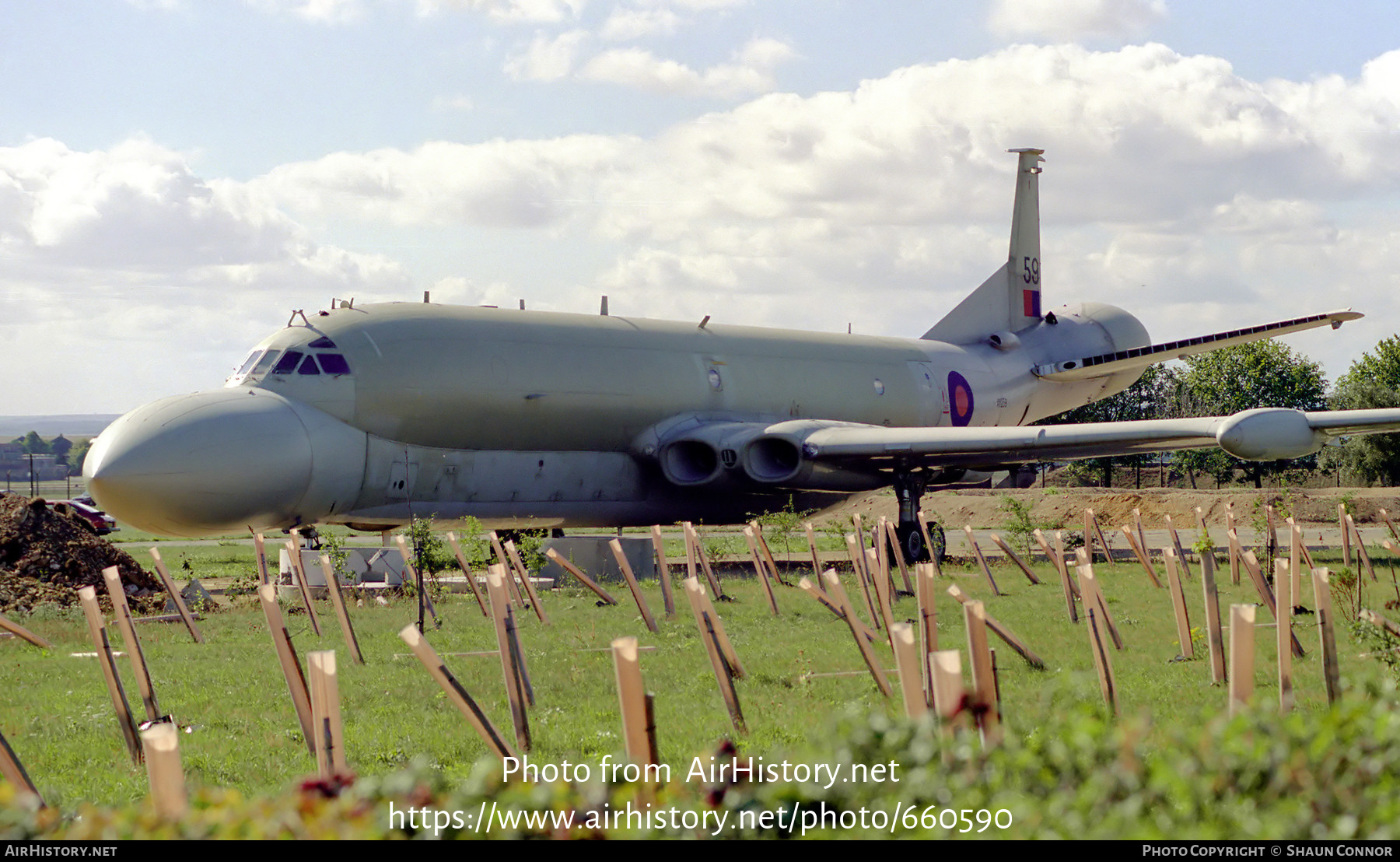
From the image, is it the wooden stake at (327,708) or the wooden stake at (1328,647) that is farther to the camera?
the wooden stake at (1328,647)

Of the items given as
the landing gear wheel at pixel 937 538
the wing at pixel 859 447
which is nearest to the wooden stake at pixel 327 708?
the wing at pixel 859 447

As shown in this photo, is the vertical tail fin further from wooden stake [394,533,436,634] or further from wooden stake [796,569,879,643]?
wooden stake [796,569,879,643]

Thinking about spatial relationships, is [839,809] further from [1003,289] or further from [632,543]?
[1003,289]

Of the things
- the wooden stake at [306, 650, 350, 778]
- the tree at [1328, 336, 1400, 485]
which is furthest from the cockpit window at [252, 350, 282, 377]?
the tree at [1328, 336, 1400, 485]

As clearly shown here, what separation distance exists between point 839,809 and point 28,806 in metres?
2.49

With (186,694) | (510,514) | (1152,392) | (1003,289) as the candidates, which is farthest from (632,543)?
(1152,392)

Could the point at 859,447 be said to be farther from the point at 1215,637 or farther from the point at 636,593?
the point at 1215,637

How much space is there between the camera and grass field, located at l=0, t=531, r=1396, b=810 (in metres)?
8.18

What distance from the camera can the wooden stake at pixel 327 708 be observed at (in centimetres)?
640

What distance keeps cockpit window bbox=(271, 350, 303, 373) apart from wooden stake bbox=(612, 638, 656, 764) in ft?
47.1

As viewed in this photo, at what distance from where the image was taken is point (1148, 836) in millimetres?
3900

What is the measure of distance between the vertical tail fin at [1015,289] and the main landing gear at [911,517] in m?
8.20

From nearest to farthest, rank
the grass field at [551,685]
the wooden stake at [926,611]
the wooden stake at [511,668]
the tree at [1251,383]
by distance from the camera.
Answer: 1. the grass field at [551,685]
2. the wooden stake at [511,668]
3. the wooden stake at [926,611]
4. the tree at [1251,383]

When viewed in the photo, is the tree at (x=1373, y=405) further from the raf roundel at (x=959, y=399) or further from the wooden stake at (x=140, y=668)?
the wooden stake at (x=140, y=668)
